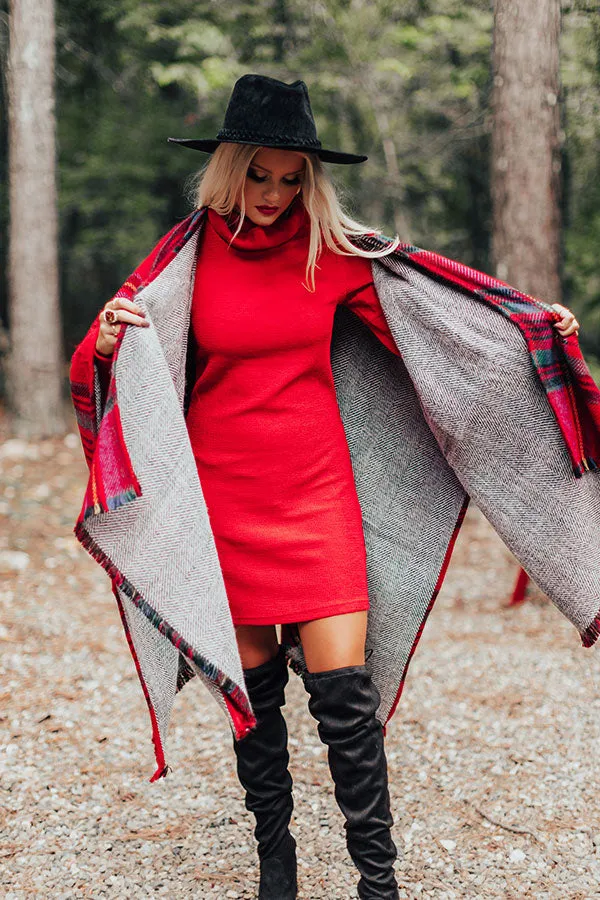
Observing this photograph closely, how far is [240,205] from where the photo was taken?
2.54 metres

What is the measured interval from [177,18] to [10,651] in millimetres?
7648

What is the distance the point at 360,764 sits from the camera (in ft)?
7.85

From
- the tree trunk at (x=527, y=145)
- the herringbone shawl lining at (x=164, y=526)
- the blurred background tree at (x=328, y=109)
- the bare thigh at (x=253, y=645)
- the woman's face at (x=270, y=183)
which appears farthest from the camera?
the blurred background tree at (x=328, y=109)

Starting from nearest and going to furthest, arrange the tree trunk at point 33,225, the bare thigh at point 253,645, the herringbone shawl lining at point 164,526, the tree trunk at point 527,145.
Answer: the herringbone shawl lining at point 164,526, the bare thigh at point 253,645, the tree trunk at point 527,145, the tree trunk at point 33,225

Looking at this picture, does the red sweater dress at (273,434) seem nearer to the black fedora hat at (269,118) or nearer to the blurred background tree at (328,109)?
the black fedora hat at (269,118)

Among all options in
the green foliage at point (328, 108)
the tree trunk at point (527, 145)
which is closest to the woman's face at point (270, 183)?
the tree trunk at point (527, 145)

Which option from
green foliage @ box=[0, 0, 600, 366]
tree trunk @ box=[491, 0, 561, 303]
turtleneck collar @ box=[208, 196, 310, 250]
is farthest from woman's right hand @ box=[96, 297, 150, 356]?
green foliage @ box=[0, 0, 600, 366]

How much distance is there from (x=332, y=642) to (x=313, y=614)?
0.09 meters

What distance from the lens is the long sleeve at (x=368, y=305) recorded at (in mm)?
2656

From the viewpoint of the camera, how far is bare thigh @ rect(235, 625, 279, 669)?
258 centimetres

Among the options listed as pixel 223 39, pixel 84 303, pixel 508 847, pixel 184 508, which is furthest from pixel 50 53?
pixel 508 847

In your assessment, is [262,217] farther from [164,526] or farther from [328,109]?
[328,109]

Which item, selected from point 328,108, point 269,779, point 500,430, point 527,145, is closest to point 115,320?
point 500,430

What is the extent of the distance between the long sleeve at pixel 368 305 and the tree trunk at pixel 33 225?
6.35 meters
